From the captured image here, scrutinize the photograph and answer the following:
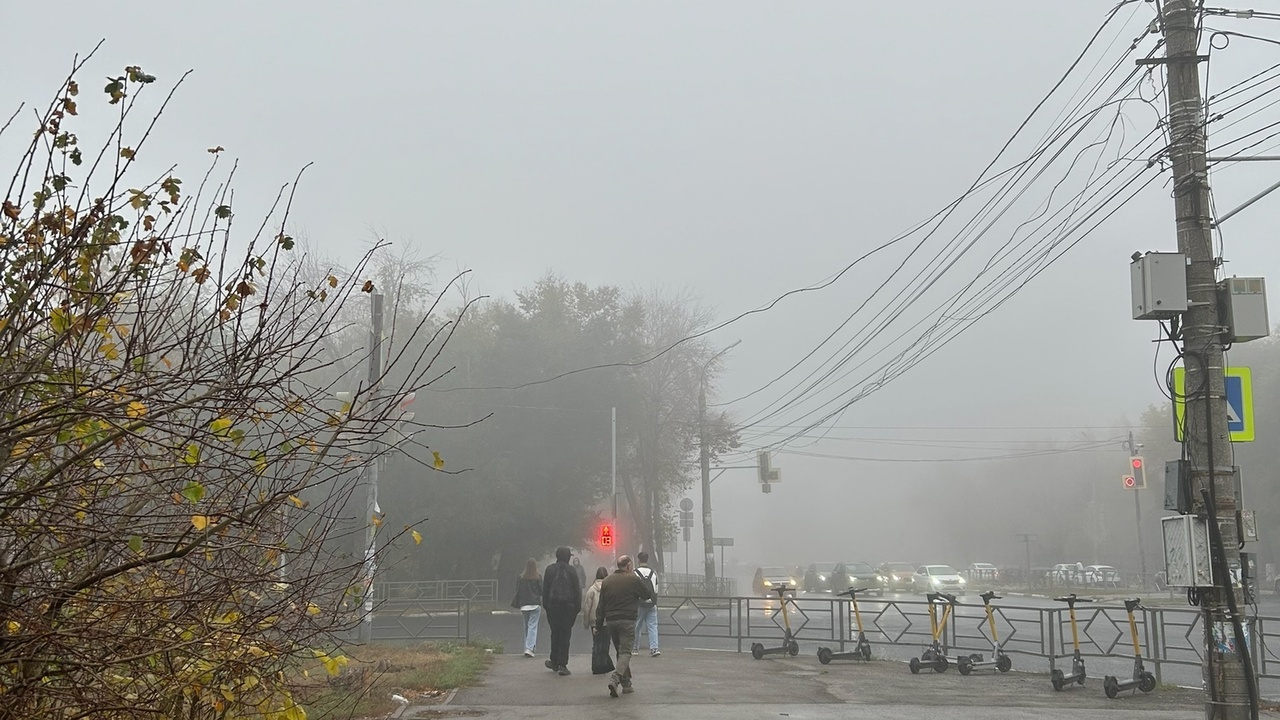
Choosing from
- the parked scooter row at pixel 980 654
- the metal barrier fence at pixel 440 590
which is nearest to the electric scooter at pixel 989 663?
the parked scooter row at pixel 980 654

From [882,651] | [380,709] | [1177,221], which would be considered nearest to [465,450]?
[882,651]

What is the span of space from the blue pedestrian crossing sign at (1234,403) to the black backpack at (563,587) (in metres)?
8.89

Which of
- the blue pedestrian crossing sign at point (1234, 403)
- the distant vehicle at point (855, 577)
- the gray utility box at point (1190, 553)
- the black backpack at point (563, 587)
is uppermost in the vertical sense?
the blue pedestrian crossing sign at point (1234, 403)

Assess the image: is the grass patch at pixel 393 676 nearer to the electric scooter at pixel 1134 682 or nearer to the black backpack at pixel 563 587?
the black backpack at pixel 563 587

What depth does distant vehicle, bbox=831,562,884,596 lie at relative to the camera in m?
47.3

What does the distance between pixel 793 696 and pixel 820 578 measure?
37.5m

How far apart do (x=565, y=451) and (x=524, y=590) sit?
27.3 meters

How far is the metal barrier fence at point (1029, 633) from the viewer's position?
15.6 metres

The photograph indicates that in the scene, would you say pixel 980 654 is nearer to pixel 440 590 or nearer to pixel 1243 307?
pixel 1243 307

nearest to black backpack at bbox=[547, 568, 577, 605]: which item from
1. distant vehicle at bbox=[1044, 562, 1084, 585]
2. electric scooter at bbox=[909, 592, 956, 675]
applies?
electric scooter at bbox=[909, 592, 956, 675]

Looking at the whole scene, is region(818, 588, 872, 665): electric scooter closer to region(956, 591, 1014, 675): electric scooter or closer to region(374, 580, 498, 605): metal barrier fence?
region(956, 591, 1014, 675): electric scooter

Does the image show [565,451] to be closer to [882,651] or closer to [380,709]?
[882,651]

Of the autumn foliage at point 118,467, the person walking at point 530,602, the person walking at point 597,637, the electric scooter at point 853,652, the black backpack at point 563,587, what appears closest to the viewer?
the autumn foliage at point 118,467

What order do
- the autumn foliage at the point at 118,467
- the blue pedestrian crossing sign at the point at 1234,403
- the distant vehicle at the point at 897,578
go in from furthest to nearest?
the distant vehicle at the point at 897,578, the blue pedestrian crossing sign at the point at 1234,403, the autumn foliage at the point at 118,467
